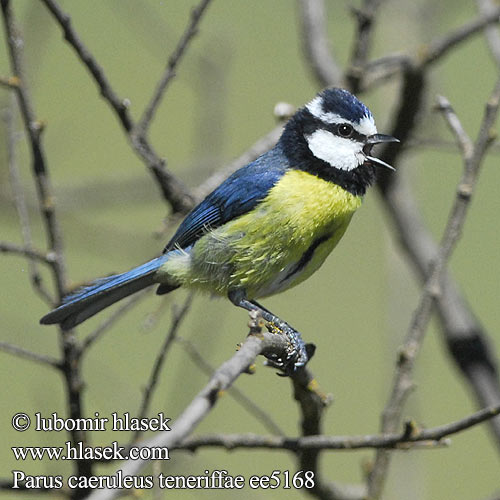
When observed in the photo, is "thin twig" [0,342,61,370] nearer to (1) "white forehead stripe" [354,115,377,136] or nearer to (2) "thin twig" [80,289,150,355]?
(2) "thin twig" [80,289,150,355]

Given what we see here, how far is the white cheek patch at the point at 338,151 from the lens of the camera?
259 centimetres

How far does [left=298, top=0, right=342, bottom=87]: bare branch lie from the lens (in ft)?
11.3

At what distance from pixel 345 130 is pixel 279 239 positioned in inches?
18.3

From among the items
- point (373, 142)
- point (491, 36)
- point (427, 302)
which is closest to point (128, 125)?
point (373, 142)

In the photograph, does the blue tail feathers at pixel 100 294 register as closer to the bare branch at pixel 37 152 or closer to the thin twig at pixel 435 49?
the bare branch at pixel 37 152

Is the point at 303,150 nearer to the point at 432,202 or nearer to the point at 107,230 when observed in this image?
the point at 107,230

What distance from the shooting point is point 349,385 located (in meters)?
5.03

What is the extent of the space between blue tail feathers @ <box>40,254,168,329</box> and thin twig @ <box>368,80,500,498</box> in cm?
90

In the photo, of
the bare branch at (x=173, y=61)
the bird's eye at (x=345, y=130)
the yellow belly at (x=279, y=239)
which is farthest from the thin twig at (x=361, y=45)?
the bare branch at (x=173, y=61)

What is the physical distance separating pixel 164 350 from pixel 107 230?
135 centimetres

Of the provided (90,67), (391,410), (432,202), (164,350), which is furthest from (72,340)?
(432,202)

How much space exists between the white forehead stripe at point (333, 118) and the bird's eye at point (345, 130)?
1cm

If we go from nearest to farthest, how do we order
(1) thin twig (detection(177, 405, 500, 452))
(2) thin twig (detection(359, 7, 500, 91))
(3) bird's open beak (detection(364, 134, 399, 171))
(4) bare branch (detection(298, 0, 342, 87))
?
(1) thin twig (detection(177, 405, 500, 452))
(3) bird's open beak (detection(364, 134, 399, 171))
(2) thin twig (detection(359, 7, 500, 91))
(4) bare branch (detection(298, 0, 342, 87))

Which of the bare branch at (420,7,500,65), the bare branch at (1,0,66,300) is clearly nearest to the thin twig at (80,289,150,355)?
the bare branch at (1,0,66,300)
